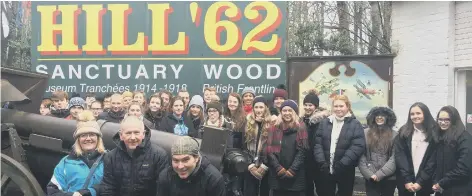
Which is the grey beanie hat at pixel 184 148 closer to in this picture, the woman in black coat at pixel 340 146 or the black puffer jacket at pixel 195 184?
the black puffer jacket at pixel 195 184

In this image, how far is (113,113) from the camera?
20.5 ft

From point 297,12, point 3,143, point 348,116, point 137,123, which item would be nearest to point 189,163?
point 137,123

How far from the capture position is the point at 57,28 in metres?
9.09

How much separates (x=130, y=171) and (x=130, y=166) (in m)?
0.04

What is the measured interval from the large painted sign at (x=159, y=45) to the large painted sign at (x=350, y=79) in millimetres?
339

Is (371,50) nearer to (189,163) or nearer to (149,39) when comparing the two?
(149,39)

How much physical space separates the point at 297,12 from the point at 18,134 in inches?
466

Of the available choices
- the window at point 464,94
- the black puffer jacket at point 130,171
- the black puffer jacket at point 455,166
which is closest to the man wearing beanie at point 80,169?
the black puffer jacket at point 130,171

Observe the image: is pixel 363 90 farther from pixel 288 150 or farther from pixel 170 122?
pixel 170 122

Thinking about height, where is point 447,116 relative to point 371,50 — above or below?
below

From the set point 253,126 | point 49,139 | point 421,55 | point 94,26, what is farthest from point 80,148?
point 421,55

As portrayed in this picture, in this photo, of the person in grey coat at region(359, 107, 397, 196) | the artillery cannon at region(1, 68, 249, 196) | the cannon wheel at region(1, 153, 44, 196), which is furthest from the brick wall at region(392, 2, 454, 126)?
the cannon wheel at region(1, 153, 44, 196)

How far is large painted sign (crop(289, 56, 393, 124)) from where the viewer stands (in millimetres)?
8477

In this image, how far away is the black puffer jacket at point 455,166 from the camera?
4906 millimetres
